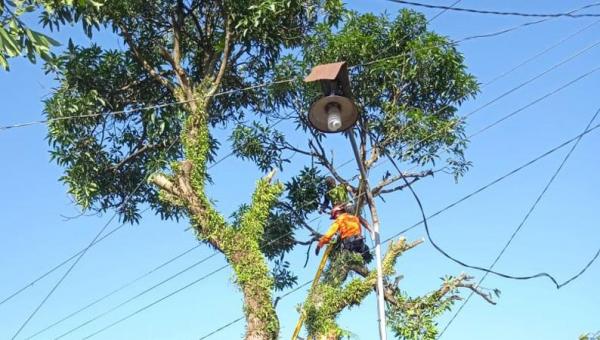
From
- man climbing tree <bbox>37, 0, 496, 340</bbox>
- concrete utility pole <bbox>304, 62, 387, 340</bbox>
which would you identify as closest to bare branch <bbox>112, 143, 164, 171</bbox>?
man climbing tree <bbox>37, 0, 496, 340</bbox>

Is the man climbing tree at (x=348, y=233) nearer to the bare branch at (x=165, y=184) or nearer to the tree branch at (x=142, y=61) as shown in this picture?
the bare branch at (x=165, y=184)

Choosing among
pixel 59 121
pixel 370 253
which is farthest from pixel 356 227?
pixel 59 121

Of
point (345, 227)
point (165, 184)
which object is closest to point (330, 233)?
point (345, 227)

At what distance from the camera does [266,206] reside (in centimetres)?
777

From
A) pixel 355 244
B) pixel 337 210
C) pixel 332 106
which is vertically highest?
pixel 337 210

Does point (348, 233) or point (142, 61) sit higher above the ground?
point (142, 61)

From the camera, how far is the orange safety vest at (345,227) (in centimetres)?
819

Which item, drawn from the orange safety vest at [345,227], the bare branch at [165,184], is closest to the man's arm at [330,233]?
the orange safety vest at [345,227]

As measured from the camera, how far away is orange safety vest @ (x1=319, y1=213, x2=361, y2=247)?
8188mm

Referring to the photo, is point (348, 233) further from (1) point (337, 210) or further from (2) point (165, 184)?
(2) point (165, 184)

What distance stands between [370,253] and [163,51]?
126 inches

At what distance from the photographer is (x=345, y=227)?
8.20 metres

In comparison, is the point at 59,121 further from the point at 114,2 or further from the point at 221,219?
the point at 221,219

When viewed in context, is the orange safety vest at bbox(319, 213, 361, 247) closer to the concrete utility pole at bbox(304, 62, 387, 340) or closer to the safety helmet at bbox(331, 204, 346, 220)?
the safety helmet at bbox(331, 204, 346, 220)
